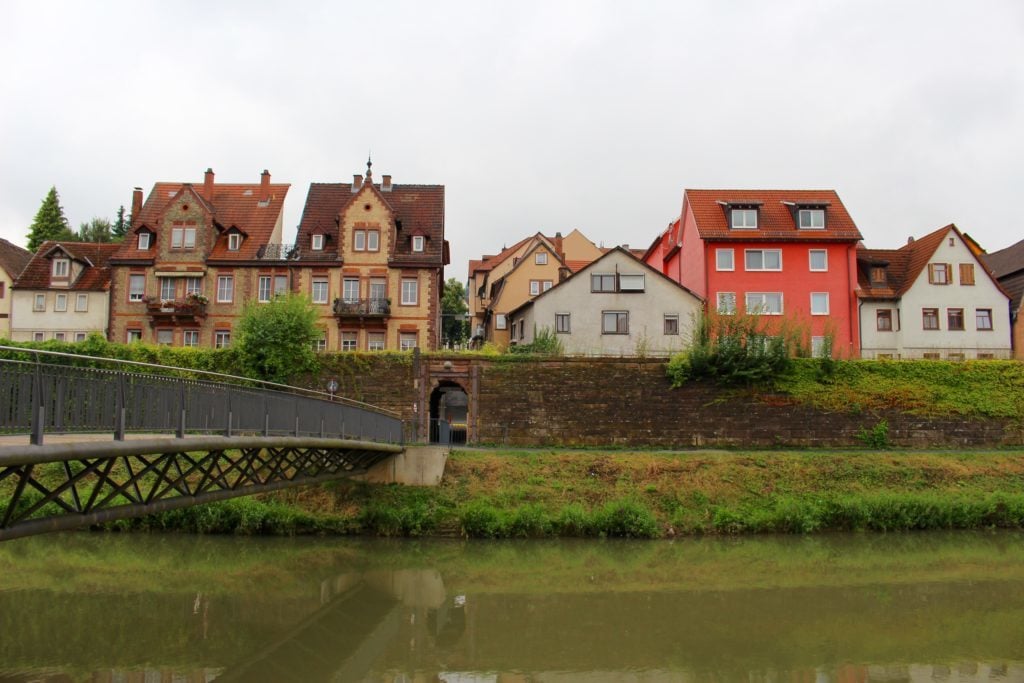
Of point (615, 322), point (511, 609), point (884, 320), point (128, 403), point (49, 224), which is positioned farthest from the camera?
point (49, 224)

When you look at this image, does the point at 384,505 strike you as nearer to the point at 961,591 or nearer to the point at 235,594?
the point at 235,594

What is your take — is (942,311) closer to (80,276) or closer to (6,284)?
(80,276)

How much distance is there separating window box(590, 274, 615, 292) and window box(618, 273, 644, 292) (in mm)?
403

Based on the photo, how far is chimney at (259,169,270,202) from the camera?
45.5 metres

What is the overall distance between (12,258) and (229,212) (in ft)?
44.4

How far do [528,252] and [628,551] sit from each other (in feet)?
107

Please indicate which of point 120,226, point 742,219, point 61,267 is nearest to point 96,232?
point 120,226

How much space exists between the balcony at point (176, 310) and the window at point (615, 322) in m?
20.0

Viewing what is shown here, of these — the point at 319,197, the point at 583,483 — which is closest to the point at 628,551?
the point at 583,483

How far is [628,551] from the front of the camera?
22.7 metres

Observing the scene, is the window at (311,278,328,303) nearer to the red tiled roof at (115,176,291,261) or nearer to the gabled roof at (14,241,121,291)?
the red tiled roof at (115,176,291,261)

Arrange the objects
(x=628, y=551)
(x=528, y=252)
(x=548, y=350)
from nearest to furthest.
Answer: (x=628, y=551) < (x=548, y=350) < (x=528, y=252)

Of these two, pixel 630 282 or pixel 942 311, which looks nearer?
pixel 630 282

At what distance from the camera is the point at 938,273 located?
42000mm
